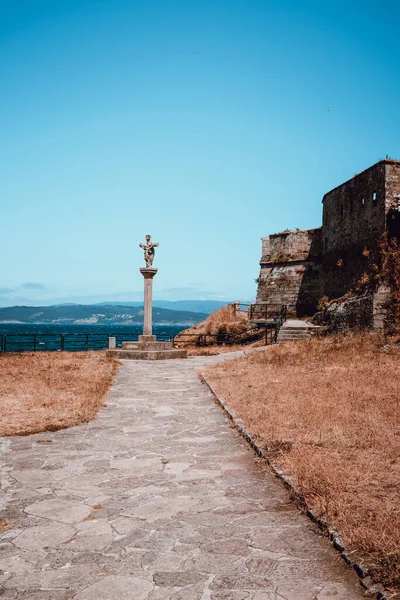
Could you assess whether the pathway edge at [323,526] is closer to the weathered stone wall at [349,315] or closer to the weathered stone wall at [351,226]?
the weathered stone wall at [349,315]

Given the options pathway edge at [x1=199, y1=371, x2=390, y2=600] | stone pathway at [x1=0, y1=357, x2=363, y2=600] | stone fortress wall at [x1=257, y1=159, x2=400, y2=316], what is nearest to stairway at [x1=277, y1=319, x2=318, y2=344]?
stone fortress wall at [x1=257, y1=159, x2=400, y2=316]

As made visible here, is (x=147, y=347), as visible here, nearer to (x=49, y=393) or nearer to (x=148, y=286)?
(x=148, y=286)

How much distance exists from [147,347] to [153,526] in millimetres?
17438

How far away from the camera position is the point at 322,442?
656 centimetres

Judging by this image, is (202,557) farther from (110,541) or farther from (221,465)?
(221,465)

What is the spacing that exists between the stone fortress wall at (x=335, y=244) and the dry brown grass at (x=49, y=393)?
13.1 m

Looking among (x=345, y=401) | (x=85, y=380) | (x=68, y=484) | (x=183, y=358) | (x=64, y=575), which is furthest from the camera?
(x=183, y=358)

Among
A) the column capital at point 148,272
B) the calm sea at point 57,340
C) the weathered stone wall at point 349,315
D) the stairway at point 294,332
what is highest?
the column capital at point 148,272

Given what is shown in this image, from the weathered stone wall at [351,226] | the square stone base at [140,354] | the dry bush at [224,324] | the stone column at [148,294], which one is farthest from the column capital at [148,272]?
the weathered stone wall at [351,226]

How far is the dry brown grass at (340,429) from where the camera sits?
407 cm

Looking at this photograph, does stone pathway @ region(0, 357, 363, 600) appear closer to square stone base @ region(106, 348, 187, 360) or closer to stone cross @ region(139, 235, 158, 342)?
square stone base @ region(106, 348, 187, 360)

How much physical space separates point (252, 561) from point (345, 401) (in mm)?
5767

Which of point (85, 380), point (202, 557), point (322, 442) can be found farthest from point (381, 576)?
point (85, 380)

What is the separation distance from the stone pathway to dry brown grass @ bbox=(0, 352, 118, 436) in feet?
2.55
